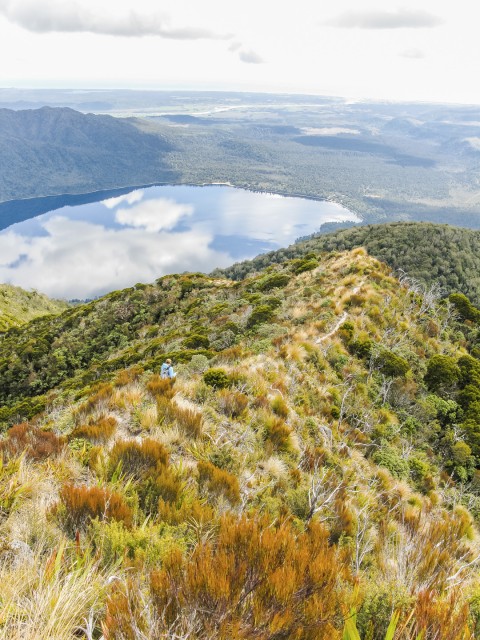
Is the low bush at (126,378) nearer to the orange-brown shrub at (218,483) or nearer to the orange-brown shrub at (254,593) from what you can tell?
the orange-brown shrub at (218,483)

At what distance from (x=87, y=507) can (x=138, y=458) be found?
1130 mm

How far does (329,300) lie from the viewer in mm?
16141

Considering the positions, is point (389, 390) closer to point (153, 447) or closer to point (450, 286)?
point (153, 447)

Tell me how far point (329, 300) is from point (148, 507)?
13738mm

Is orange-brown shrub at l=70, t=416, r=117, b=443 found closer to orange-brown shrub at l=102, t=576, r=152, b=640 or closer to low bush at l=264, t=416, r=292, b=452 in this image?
low bush at l=264, t=416, r=292, b=452

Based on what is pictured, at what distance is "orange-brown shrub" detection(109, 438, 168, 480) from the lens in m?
3.98

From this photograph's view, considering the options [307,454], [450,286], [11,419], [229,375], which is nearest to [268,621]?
[307,454]

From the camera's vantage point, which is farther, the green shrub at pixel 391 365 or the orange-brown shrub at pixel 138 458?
the green shrub at pixel 391 365

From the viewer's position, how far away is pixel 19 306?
60.3 meters

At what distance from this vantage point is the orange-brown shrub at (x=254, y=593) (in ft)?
5.92

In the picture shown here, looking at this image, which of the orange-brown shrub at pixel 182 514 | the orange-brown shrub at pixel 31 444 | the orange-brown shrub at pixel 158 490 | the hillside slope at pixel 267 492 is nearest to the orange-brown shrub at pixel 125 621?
the hillside slope at pixel 267 492

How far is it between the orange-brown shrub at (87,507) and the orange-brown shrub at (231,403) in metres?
3.59

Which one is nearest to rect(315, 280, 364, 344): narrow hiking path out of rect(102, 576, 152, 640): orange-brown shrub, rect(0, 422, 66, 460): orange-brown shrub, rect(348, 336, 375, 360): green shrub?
rect(348, 336, 375, 360): green shrub

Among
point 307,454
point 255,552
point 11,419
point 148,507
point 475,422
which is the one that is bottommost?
point 11,419
